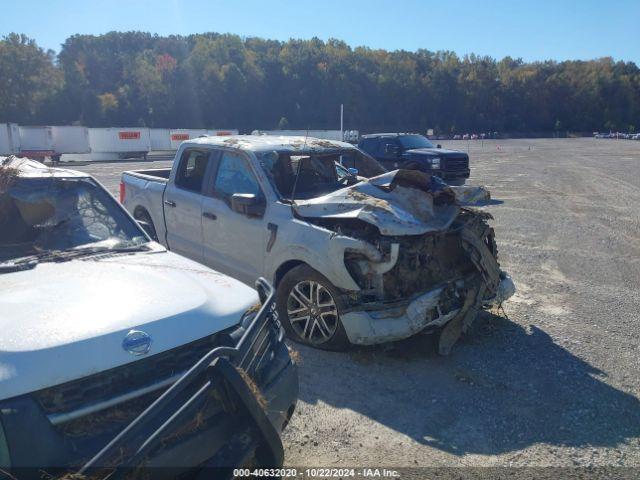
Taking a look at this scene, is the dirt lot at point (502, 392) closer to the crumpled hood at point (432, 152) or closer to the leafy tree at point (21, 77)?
the crumpled hood at point (432, 152)

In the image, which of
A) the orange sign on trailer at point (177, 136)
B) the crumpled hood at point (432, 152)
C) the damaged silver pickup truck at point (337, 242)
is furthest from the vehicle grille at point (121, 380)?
the orange sign on trailer at point (177, 136)

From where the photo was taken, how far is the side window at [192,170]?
6.30 metres

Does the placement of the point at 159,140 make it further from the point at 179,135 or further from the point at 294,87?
the point at 294,87

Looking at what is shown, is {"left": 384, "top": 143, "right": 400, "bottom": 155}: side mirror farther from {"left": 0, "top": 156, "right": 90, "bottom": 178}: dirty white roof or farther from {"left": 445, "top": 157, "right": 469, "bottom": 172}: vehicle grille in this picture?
{"left": 0, "top": 156, "right": 90, "bottom": 178}: dirty white roof

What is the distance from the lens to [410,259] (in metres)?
4.89

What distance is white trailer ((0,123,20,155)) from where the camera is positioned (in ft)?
116

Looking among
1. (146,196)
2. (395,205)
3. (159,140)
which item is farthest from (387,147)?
(159,140)

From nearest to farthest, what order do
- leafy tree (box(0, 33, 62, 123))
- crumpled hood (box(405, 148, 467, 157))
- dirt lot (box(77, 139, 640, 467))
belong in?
1. dirt lot (box(77, 139, 640, 467))
2. crumpled hood (box(405, 148, 467, 157))
3. leafy tree (box(0, 33, 62, 123))

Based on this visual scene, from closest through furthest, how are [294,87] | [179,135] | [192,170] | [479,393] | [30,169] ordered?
[30,169]
[479,393]
[192,170]
[179,135]
[294,87]

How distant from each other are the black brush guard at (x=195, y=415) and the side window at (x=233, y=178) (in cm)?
316

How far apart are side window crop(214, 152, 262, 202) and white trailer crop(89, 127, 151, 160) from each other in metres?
36.4

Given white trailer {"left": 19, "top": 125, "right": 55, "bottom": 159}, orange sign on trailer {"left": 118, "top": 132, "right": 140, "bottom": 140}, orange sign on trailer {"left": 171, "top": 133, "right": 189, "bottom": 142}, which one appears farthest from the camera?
orange sign on trailer {"left": 171, "top": 133, "right": 189, "bottom": 142}

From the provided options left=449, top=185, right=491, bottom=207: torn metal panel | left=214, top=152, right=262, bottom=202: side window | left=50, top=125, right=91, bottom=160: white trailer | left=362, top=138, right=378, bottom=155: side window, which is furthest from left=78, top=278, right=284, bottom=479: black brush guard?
left=50, top=125, right=91, bottom=160: white trailer

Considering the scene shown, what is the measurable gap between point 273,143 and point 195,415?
13.6ft
